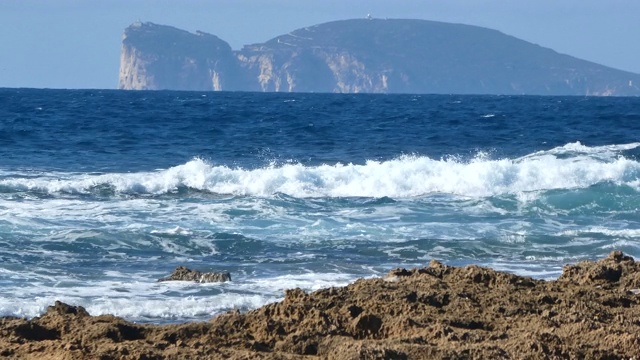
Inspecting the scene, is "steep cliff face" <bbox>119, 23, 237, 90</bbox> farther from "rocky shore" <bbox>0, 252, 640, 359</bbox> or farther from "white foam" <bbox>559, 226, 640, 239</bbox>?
"rocky shore" <bbox>0, 252, 640, 359</bbox>

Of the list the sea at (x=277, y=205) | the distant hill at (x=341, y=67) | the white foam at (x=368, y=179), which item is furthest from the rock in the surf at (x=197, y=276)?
the distant hill at (x=341, y=67)

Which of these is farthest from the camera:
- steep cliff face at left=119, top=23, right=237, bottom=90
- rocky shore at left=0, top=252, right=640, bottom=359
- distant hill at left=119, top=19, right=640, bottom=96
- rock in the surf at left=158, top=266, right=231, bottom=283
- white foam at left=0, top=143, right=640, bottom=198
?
steep cliff face at left=119, top=23, right=237, bottom=90

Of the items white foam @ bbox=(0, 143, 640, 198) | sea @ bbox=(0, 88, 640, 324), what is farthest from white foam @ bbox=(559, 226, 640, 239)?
white foam @ bbox=(0, 143, 640, 198)

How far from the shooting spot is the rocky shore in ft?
17.1

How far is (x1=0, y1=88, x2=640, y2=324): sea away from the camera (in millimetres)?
10234

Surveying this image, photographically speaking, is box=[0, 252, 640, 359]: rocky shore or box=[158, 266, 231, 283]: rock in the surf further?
box=[158, 266, 231, 283]: rock in the surf

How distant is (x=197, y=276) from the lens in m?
9.68

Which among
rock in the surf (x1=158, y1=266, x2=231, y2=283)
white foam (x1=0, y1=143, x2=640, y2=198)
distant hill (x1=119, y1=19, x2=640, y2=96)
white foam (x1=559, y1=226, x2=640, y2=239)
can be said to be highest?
distant hill (x1=119, y1=19, x2=640, y2=96)

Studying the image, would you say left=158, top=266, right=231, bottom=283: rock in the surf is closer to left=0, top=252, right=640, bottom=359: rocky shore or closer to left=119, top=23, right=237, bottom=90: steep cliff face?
left=0, top=252, right=640, bottom=359: rocky shore

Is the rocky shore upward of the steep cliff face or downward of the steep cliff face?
downward

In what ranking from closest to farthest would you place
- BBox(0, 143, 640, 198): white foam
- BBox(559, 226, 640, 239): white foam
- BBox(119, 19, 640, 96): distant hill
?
BBox(559, 226, 640, 239): white foam < BBox(0, 143, 640, 198): white foam < BBox(119, 19, 640, 96): distant hill

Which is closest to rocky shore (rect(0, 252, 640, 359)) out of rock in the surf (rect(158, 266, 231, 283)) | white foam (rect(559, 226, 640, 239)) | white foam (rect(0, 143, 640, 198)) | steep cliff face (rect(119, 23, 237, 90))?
rock in the surf (rect(158, 266, 231, 283))

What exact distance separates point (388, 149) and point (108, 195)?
10.9 m

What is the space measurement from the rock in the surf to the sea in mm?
152
